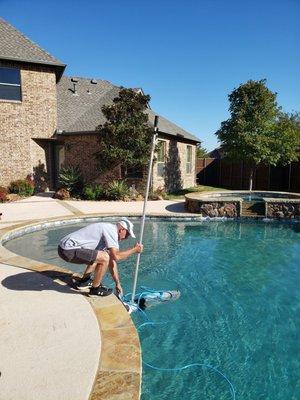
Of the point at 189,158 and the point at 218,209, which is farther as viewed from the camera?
the point at 189,158

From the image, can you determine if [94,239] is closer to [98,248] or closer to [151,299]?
[98,248]

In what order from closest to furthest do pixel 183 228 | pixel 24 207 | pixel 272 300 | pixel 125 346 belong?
pixel 125 346 < pixel 272 300 < pixel 183 228 < pixel 24 207

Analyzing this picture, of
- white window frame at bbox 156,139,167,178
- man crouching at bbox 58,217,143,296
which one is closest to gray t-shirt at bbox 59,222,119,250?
man crouching at bbox 58,217,143,296

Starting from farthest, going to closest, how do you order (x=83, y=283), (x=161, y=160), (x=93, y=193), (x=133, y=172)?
(x=161, y=160) < (x=133, y=172) < (x=93, y=193) < (x=83, y=283)

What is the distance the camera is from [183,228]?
11.9m

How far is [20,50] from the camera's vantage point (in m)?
18.0

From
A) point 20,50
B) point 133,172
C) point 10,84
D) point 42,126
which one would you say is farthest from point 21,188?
point 20,50

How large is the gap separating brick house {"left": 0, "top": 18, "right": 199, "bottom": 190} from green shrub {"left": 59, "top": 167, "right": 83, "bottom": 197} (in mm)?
1132

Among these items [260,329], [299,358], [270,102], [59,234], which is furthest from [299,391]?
[270,102]

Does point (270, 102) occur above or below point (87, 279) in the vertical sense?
above

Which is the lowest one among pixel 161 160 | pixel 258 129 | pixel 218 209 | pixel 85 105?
pixel 218 209

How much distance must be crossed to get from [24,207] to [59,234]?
465cm

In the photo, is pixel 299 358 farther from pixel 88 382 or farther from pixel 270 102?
pixel 270 102

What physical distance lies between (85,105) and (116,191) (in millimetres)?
7856
